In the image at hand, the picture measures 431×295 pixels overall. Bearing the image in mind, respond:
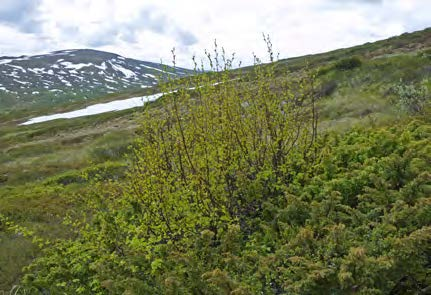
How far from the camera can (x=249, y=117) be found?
7.45 meters

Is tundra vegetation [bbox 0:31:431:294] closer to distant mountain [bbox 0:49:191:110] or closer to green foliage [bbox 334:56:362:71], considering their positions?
green foliage [bbox 334:56:362:71]

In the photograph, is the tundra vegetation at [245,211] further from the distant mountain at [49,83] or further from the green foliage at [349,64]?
the distant mountain at [49,83]

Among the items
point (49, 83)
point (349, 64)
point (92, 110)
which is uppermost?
point (49, 83)

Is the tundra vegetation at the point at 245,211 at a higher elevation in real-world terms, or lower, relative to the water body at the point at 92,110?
higher

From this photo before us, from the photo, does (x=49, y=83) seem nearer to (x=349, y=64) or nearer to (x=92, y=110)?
(x=92, y=110)

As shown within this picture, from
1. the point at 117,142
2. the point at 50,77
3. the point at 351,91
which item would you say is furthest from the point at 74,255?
the point at 50,77

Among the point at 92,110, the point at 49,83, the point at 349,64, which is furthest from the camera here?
the point at 49,83

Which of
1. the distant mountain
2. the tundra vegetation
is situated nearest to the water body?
the tundra vegetation

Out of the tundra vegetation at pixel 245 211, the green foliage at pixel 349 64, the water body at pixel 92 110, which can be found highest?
the green foliage at pixel 349 64

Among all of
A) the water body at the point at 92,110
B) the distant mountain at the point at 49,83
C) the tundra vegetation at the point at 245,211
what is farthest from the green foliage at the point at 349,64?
the distant mountain at the point at 49,83

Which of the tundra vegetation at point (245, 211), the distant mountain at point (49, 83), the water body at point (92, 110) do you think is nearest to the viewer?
the tundra vegetation at point (245, 211)

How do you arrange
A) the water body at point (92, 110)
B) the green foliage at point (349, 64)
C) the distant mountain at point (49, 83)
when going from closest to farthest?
the green foliage at point (349, 64) < the water body at point (92, 110) < the distant mountain at point (49, 83)

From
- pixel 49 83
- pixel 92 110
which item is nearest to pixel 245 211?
pixel 92 110

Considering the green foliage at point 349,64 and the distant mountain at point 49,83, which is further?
the distant mountain at point 49,83
